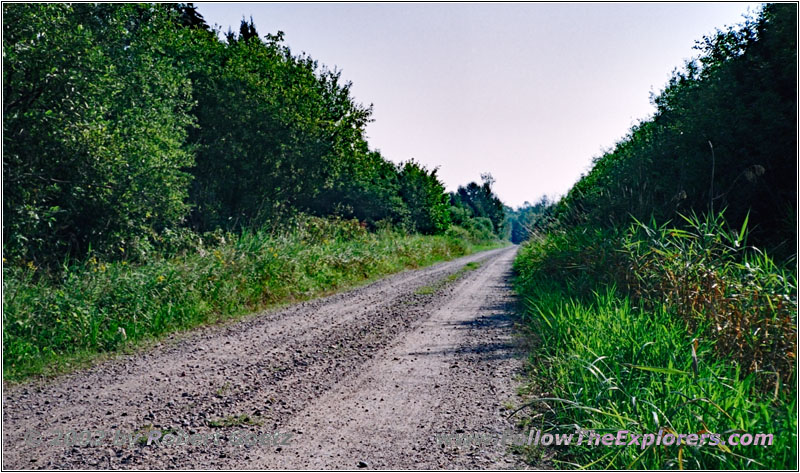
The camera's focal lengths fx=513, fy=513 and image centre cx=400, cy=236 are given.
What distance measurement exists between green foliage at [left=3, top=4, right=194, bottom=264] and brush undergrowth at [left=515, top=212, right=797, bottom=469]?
293 inches

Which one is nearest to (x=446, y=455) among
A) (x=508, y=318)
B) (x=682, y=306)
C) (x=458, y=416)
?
(x=458, y=416)

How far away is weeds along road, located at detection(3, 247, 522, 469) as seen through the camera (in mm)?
3225

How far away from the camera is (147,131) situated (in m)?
10.3

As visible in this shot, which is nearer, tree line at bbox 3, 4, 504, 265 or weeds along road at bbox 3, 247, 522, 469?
weeds along road at bbox 3, 247, 522, 469

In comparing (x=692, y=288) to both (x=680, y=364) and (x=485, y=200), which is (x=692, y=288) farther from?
(x=485, y=200)

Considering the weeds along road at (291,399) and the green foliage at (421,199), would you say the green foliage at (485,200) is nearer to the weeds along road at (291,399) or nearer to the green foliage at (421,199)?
the green foliage at (421,199)

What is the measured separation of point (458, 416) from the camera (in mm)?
3869

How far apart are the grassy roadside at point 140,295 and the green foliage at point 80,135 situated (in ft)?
3.26

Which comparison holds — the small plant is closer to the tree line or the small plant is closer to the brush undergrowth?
the brush undergrowth

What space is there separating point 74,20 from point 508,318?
350 inches

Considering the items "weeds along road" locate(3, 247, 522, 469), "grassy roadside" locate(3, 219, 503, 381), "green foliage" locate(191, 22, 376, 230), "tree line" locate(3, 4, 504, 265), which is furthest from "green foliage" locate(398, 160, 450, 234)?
"weeds along road" locate(3, 247, 522, 469)

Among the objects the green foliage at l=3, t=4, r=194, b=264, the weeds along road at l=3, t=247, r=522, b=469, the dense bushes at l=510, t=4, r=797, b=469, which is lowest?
the weeds along road at l=3, t=247, r=522, b=469

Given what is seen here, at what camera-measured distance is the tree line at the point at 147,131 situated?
757 cm

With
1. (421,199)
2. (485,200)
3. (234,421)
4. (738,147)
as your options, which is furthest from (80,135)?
(485,200)
